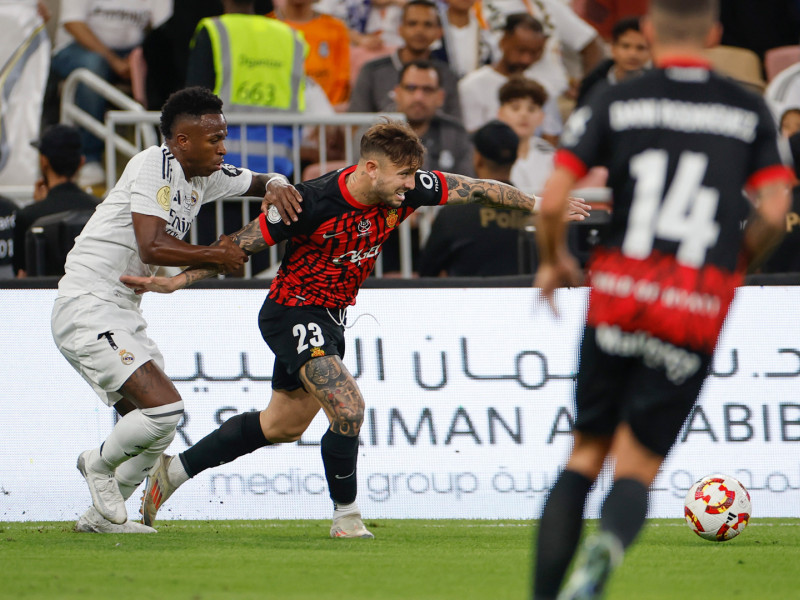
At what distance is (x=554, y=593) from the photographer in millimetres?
3719

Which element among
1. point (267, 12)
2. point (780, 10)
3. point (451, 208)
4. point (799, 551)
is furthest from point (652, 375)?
point (780, 10)

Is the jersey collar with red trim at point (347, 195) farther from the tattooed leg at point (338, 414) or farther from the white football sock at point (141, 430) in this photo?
the white football sock at point (141, 430)

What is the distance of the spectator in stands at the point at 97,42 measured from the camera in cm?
1140

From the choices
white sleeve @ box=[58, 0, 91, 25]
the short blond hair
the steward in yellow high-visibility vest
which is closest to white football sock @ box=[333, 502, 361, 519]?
the short blond hair

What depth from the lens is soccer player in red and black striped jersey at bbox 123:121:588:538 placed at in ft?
20.7

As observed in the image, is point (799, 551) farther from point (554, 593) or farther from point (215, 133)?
point (215, 133)

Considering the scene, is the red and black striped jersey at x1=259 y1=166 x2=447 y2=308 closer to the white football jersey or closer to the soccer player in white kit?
the soccer player in white kit

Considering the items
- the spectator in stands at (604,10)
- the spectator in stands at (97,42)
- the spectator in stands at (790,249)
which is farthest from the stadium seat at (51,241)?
the spectator in stands at (604,10)

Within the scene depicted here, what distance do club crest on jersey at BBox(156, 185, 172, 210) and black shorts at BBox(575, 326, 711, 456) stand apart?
3051 millimetres

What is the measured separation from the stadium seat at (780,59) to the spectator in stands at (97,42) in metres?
6.39

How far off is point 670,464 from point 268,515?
2.51 m

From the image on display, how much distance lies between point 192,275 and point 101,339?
0.58 meters

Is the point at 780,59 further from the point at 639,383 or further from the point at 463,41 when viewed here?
the point at 639,383

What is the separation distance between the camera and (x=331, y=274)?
6578 mm
